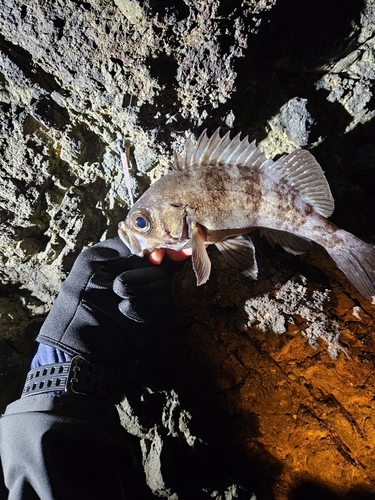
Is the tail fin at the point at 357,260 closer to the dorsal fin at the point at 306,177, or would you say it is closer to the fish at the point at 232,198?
the fish at the point at 232,198

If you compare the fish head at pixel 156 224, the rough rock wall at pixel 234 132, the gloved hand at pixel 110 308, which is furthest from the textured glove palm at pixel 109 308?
the fish head at pixel 156 224

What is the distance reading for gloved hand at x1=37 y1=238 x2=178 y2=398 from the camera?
96.7 inches

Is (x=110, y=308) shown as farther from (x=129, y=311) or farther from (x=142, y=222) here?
(x=142, y=222)

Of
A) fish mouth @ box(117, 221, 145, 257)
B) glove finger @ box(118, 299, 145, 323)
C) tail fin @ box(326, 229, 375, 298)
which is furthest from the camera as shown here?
glove finger @ box(118, 299, 145, 323)

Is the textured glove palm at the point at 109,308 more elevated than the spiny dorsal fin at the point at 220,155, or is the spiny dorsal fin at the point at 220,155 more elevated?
the spiny dorsal fin at the point at 220,155

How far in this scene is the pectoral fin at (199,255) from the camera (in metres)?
1.92

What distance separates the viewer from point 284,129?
8.39 ft

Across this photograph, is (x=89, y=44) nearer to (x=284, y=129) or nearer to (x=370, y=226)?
(x=284, y=129)

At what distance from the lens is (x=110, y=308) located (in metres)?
2.65

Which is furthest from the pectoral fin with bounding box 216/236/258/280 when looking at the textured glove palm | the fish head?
the textured glove palm

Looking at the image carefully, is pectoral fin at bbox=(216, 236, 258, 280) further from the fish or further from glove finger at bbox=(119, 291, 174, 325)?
glove finger at bbox=(119, 291, 174, 325)

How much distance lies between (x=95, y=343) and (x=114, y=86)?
205 centimetres

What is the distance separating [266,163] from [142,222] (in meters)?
0.98

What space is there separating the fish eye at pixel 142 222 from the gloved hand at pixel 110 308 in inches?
22.4
